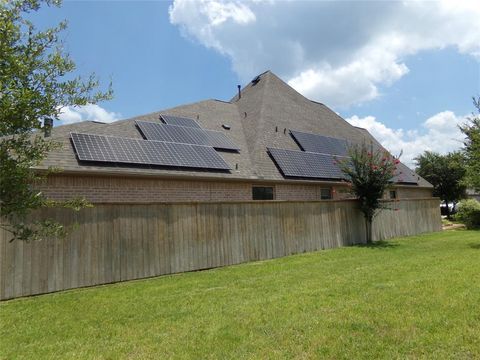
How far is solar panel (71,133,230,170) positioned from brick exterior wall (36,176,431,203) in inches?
23.5

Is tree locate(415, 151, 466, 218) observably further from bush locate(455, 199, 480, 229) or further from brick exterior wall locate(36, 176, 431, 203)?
brick exterior wall locate(36, 176, 431, 203)

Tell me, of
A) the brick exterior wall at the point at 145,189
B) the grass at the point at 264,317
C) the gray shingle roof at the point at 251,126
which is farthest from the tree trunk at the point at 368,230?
the grass at the point at 264,317

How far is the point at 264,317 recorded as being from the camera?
18.4 ft

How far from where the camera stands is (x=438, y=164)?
35.9 m

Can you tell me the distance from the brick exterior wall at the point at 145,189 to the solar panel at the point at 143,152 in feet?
1.96

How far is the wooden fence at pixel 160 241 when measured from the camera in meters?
7.71

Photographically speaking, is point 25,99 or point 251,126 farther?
point 251,126

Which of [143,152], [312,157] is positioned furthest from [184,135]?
[312,157]

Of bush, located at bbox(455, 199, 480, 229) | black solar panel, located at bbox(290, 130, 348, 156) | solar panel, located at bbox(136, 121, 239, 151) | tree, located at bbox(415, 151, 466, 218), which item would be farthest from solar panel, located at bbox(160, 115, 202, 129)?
tree, located at bbox(415, 151, 466, 218)

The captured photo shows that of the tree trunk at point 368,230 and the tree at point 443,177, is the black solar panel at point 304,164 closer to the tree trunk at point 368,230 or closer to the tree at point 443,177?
the tree trunk at point 368,230

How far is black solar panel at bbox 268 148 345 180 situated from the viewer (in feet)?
52.1

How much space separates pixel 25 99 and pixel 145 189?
28.6 feet

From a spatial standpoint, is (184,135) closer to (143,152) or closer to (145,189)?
(143,152)

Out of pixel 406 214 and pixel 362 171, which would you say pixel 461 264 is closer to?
pixel 362 171
